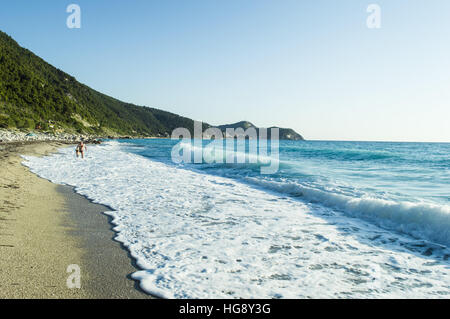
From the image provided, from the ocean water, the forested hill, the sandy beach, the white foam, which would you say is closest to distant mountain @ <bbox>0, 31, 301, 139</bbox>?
the forested hill

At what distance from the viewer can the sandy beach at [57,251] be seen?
3557mm

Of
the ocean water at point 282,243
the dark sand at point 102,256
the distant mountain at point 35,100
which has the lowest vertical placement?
the ocean water at point 282,243

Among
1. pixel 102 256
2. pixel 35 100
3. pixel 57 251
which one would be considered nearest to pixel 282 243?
pixel 102 256

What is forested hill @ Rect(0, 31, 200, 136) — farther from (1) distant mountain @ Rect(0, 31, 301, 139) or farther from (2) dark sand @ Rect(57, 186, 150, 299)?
(2) dark sand @ Rect(57, 186, 150, 299)

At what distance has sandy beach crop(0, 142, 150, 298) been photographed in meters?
3.56

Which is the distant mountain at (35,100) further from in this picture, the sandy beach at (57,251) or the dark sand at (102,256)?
the dark sand at (102,256)

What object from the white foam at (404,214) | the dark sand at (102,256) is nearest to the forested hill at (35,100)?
the dark sand at (102,256)

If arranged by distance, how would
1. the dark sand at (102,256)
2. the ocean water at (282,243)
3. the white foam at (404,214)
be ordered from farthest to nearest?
the white foam at (404,214) → the ocean water at (282,243) → the dark sand at (102,256)

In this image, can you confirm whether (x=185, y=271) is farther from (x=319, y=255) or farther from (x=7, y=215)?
(x=7, y=215)

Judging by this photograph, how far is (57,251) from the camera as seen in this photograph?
4.76 meters

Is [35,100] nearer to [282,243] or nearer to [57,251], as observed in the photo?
[57,251]

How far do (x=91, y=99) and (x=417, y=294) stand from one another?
173 metres
